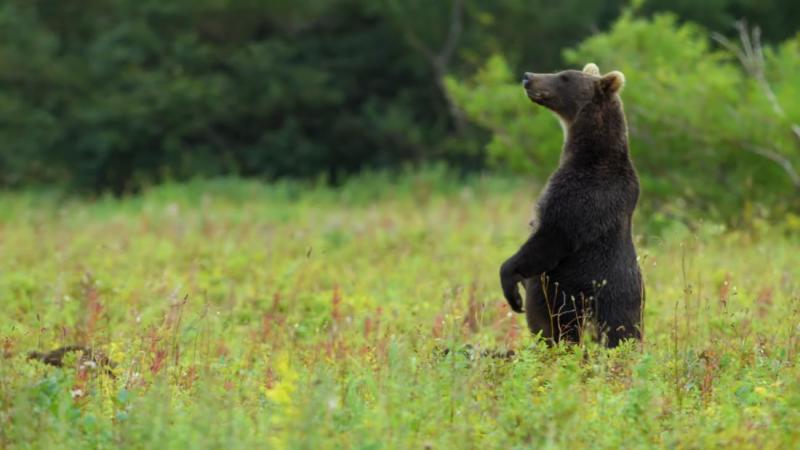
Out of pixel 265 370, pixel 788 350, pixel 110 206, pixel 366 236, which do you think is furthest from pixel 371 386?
pixel 110 206

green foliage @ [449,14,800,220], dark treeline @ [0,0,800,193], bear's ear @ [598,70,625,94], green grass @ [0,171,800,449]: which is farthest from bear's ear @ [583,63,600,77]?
dark treeline @ [0,0,800,193]

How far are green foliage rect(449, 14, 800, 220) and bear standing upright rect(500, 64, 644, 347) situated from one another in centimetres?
684

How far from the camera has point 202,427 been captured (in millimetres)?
4340

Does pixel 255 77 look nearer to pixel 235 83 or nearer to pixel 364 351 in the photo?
pixel 235 83

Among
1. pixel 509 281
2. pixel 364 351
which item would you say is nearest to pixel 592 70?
pixel 509 281

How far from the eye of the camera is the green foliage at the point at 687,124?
43.5 ft

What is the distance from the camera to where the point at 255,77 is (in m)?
26.9

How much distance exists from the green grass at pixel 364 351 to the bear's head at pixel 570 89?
1.08m

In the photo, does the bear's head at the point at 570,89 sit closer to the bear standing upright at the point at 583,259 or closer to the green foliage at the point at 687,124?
the bear standing upright at the point at 583,259

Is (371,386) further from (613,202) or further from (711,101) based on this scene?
(711,101)

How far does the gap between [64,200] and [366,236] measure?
1206 centimetres

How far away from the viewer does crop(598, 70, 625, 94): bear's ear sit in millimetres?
7055

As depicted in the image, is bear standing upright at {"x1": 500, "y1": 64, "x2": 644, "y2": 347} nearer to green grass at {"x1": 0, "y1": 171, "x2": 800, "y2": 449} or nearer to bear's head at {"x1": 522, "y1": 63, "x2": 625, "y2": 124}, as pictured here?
green grass at {"x1": 0, "y1": 171, "x2": 800, "y2": 449}

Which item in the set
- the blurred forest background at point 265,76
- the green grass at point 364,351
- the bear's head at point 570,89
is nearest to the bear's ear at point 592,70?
the bear's head at point 570,89
